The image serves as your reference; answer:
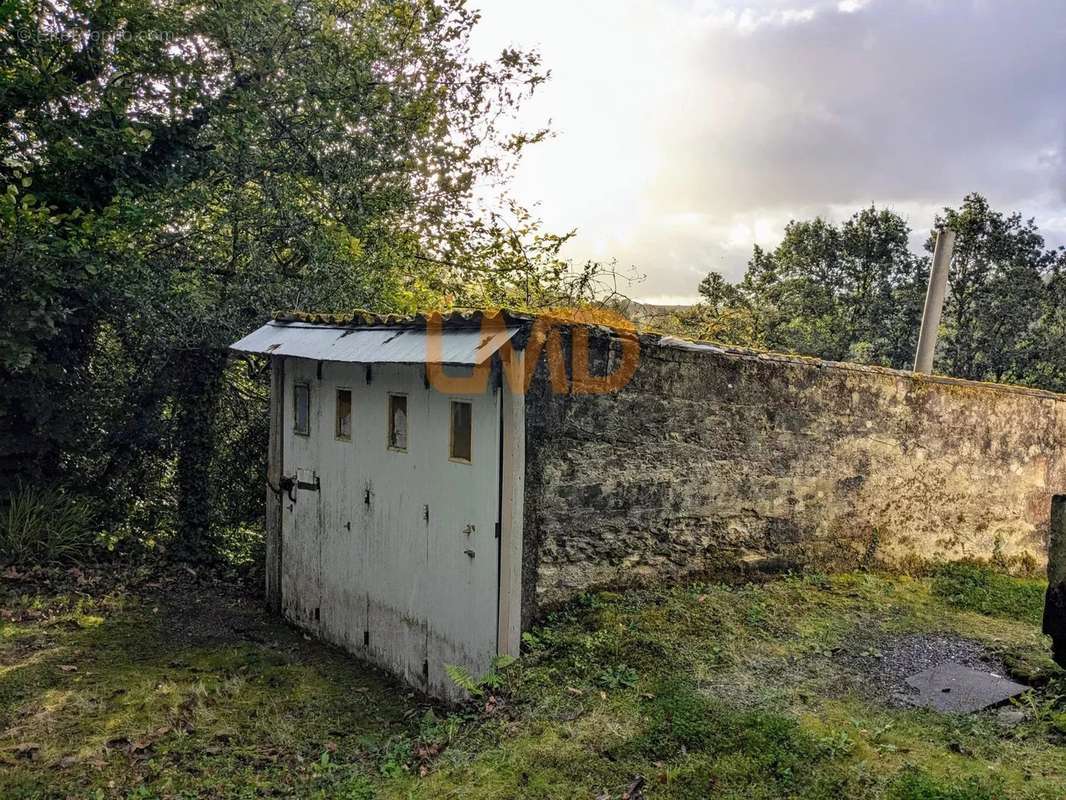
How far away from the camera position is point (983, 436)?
31.1 feet

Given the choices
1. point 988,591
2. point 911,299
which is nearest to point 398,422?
point 988,591

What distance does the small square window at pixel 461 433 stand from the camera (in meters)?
6.54

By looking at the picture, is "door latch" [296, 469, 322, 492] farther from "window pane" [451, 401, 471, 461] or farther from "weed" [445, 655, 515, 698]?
"weed" [445, 655, 515, 698]

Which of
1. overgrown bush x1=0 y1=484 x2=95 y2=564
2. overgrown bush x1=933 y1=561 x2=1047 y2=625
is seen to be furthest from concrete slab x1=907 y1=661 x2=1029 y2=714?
overgrown bush x1=0 y1=484 x2=95 y2=564

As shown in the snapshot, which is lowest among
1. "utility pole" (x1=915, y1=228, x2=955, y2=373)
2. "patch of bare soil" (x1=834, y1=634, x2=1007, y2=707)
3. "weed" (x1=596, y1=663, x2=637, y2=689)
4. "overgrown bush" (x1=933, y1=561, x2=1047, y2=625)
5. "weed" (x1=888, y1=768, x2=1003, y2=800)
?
"overgrown bush" (x1=933, y1=561, x2=1047, y2=625)

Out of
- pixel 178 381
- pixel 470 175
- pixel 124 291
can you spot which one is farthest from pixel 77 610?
pixel 470 175

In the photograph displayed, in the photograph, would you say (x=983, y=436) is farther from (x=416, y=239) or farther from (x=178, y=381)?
(x=178, y=381)

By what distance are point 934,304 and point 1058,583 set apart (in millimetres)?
9117

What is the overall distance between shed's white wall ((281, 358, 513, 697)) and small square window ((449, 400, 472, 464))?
0.21ft

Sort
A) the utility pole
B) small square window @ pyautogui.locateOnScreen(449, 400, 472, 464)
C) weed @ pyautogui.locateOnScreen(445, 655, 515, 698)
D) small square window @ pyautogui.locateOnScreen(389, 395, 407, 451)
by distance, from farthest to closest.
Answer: the utility pole < small square window @ pyautogui.locateOnScreen(389, 395, 407, 451) < small square window @ pyautogui.locateOnScreen(449, 400, 472, 464) < weed @ pyautogui.locateOnScreen(445, 655, 515, 698)

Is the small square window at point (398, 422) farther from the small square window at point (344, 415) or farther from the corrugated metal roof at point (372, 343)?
the small square window at point (344, 415)

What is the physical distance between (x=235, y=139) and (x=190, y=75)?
3.79 feet

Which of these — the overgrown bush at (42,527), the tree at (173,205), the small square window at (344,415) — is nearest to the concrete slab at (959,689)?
the small square window at (344,415)

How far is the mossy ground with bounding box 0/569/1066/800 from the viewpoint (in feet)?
14.3
